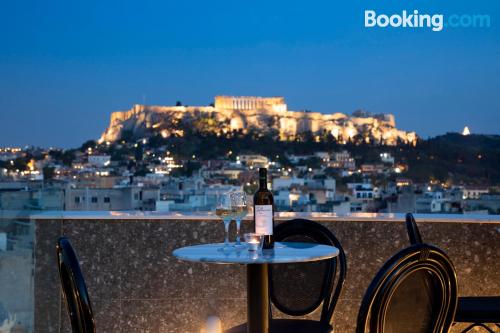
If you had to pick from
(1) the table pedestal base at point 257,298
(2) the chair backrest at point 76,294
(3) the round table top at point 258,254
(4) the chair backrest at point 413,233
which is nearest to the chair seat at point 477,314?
(4) the chair backrest at point 413,233

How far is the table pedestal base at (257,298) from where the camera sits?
251 cm

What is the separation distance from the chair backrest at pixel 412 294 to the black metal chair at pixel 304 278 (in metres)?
0.90

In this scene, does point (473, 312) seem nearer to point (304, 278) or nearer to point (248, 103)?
point (304, 278)

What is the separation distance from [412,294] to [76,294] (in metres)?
0.77

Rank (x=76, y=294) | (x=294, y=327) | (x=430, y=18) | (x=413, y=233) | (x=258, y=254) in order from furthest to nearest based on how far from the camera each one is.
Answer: (x=430, y=18), (x=413, y=233), (x=294, y=327), (x=258, y=254), (x=76, y=294)

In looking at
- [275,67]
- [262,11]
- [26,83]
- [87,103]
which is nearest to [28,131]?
[26,83]

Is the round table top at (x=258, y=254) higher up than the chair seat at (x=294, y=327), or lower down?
higher up

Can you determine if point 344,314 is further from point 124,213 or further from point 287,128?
point 287,128

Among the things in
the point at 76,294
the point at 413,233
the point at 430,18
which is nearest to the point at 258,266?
the point at 413,233

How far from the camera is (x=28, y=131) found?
33.8 meters

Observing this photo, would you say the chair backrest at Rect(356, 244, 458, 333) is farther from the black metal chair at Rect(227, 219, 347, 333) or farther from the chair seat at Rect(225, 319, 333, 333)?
the black metal chair at Rect(227, 219, 347, 333)

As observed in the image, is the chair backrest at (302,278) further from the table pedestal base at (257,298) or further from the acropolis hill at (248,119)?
the acropolis hill at (248,119)

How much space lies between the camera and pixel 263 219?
246 cm

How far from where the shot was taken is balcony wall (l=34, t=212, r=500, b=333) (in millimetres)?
3596
